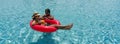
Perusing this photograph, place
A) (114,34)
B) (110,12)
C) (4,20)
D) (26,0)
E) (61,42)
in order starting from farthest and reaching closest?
(26,0)
(110,12)
(4,20)
(114,34)
(61,42)

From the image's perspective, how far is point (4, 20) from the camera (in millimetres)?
8992

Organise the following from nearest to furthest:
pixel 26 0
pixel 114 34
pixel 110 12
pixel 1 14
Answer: pixel 114 34 → pixel 1 14 → pixel 110 12 → pixel 26 0

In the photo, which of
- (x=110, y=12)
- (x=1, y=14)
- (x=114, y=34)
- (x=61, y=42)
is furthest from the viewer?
(x=110, y=12)

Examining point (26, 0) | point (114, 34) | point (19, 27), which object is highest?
point (26, 0)

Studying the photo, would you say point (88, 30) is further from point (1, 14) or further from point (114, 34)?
point (1, 14)

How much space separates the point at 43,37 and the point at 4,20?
9.37 feet

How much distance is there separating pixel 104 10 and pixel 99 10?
1.03 ft

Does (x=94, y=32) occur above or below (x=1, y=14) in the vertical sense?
below

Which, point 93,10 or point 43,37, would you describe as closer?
point 43,37

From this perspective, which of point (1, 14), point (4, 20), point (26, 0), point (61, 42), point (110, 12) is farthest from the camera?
point (26, 0)

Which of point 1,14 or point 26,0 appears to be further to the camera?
point 26,0

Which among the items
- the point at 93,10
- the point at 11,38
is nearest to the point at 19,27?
the point at 11,38

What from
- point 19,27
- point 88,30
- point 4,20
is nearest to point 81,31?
point 88,30

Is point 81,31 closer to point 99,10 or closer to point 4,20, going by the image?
point 4,20
